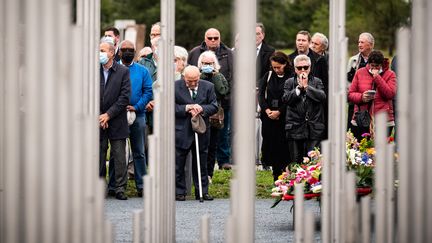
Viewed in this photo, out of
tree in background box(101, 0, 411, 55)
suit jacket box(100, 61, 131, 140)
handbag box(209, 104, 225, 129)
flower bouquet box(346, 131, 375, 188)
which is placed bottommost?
flower bouquet box(346, 131, 375, 188)

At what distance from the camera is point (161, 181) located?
840cm

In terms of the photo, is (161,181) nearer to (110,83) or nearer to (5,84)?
(5,84)

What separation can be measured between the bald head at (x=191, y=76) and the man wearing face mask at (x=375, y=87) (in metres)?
1.82

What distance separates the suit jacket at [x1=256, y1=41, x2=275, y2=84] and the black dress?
79cm

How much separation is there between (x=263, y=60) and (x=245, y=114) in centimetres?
827

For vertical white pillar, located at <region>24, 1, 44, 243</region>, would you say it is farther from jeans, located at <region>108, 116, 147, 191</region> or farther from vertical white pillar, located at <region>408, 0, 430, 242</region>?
jeans, located at <region>108, 116, 147, 191</region>

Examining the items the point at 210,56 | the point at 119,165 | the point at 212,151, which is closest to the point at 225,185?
the point at 212,151

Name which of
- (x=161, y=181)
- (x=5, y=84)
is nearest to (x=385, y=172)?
(x=161, y=181)

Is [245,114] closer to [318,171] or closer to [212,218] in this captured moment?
[318,171]

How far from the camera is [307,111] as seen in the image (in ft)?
44.3

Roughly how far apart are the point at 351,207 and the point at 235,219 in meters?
0.75

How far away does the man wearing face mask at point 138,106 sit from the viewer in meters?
14.0

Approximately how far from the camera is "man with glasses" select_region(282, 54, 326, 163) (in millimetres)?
13398

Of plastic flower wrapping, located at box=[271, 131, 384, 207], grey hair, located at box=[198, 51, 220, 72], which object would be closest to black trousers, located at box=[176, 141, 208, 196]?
grey hair, located at box=[198, 51, 220, 72]
